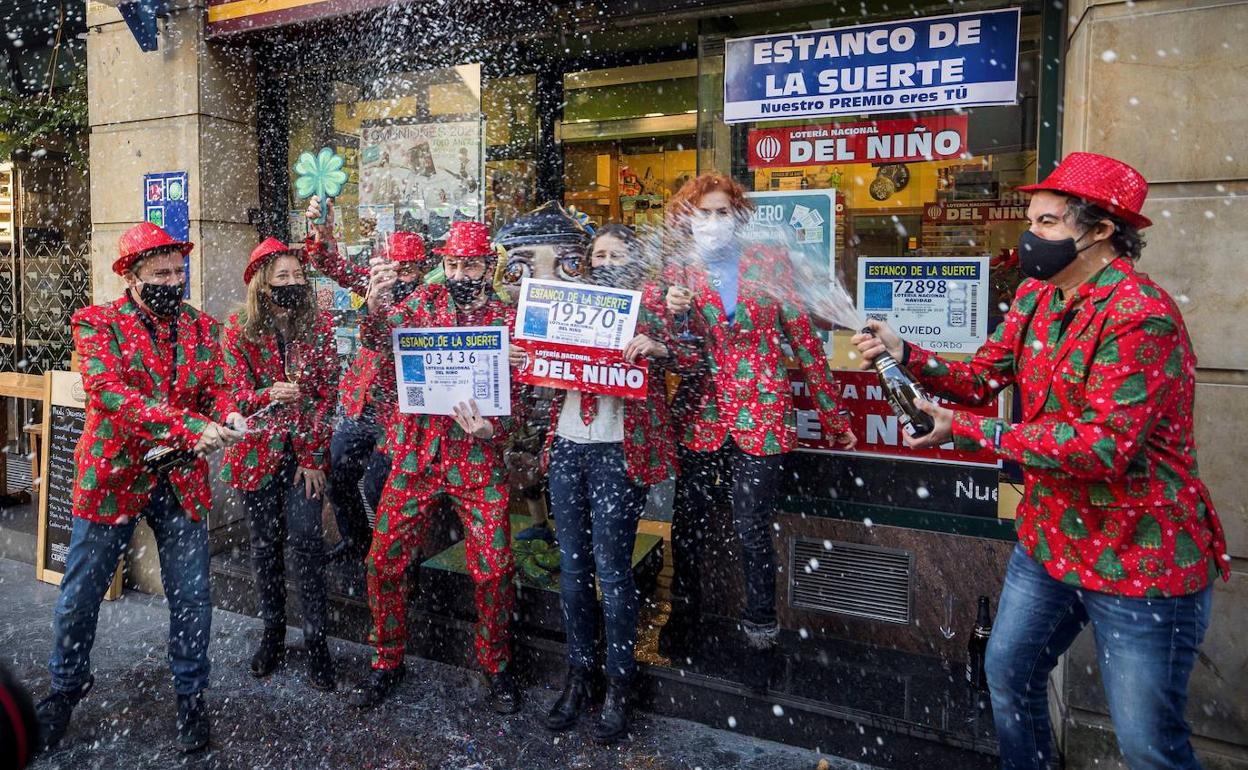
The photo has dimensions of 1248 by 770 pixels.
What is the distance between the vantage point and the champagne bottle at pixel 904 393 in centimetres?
308

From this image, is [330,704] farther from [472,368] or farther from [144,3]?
[144,3]

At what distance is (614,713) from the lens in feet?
14.4

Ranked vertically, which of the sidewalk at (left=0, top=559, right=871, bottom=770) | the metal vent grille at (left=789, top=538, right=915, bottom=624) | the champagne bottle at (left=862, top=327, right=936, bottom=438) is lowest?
the sidewalk at (left=0, top=559, right=871, bottom=770)

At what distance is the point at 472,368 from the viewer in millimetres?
4402

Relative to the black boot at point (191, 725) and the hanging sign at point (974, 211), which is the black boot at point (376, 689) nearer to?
the black boot at point (191, 725)

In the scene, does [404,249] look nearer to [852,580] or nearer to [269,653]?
[269,653]

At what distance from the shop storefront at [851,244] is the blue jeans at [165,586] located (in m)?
1.32

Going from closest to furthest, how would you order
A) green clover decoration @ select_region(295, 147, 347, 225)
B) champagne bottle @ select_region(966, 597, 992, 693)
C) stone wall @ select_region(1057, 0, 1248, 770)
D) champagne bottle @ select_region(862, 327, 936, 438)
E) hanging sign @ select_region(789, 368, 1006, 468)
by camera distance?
champagne bottle @ select_region(862, 327, 936, 438)
stone wall @ select_region(1057, 0, 1248, 770)
champagne bottle @ select_region(966, 597, 992, 693)
hanging sign @ select_region(789, 368, 1006, 468)
green clover decoration @ select_region(295, 147, 347, 225)

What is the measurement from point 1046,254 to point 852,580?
8.99 ft

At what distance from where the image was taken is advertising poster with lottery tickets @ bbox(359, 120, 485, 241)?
6.75 metres

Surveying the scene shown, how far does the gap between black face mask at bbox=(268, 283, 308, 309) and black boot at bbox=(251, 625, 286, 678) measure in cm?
195

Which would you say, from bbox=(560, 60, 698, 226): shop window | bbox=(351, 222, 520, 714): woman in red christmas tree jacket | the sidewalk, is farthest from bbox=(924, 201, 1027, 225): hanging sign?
the sidewalk

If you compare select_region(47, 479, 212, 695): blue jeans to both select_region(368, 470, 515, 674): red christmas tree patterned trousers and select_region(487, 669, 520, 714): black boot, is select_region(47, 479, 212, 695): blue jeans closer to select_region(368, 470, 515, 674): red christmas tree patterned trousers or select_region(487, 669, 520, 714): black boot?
select_region(368, 470, 515, 674): red christmas tree patterned trousers

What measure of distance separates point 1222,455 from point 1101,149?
55.7 inches
